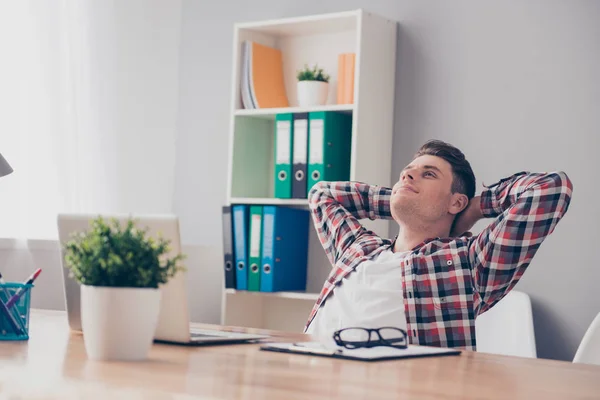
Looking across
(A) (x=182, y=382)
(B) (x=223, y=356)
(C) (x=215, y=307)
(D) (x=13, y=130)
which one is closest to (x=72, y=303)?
(B) (x=223, y=356)

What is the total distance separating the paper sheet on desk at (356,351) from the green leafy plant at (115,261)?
29 centimetres

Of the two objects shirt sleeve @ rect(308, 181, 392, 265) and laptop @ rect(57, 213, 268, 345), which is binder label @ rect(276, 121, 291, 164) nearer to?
shirt sleeve @ rect(308, 181, 392, 265)

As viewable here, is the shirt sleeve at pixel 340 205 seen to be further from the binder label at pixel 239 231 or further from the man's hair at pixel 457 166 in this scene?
the binder label at pixel 239 231

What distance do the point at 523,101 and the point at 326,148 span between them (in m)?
0.74

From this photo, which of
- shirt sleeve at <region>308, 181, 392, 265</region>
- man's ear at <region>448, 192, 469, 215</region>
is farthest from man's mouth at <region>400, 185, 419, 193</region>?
shirt sleeve at <region>308, 181, 392, 265</region>

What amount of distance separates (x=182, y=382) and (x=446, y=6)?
2653 mm

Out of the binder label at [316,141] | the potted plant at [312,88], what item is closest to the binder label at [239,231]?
the binder label at [316,141]

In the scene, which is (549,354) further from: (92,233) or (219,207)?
(92,233)

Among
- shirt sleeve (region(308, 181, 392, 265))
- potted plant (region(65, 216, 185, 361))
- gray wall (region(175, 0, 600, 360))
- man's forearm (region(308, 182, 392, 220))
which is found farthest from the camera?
gray wall (region(175, 0, 600, 360))

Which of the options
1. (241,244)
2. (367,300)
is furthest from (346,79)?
(367,300)

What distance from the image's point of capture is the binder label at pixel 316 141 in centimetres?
337

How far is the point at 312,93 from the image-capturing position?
351 cm

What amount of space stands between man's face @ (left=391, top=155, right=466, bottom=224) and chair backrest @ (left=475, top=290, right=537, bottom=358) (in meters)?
0.53

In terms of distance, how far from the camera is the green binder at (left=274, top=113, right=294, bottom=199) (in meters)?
3.46
